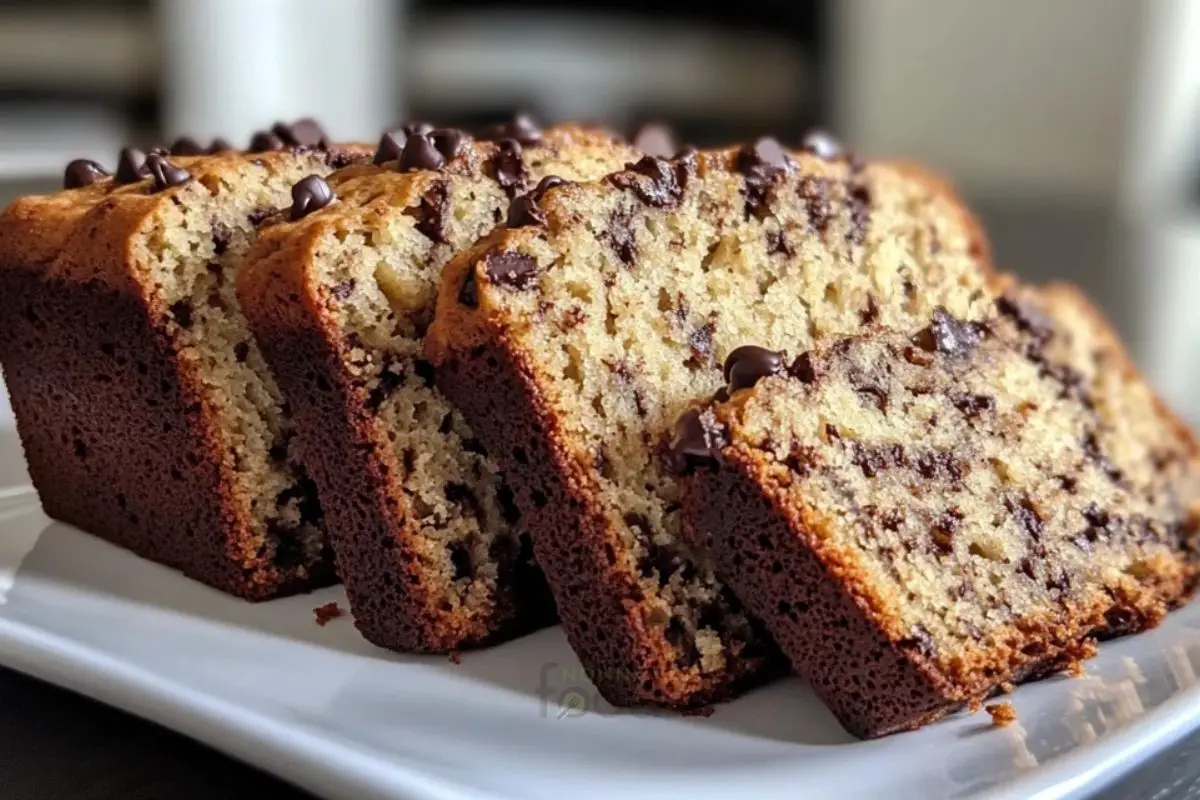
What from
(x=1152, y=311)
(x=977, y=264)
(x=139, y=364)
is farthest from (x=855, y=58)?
(x=139, y=364)

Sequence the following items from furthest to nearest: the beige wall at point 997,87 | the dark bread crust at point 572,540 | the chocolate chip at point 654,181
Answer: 1. the beige wall at point 997,87
2. the chocolate chip at point 654,181
3. the dark bread crust at point 572,540

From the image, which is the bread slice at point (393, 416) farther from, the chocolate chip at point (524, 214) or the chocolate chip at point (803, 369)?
the chocolate chip at point (803, 369)

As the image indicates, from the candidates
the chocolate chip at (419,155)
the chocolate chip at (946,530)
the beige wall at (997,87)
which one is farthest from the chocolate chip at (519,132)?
the beige wall at (997,87)

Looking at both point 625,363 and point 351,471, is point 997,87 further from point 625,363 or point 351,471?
point 351,471

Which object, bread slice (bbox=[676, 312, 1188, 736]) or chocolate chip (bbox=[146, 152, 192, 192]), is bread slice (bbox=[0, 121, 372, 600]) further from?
bread slice (bbox=[676, 312, 1188, 736])

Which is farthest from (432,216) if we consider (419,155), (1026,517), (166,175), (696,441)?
(1026,517)
